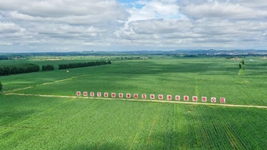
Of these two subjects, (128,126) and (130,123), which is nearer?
(128,126)

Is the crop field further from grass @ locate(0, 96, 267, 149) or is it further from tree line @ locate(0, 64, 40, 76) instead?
tree line @ locate(0, 64, 40, 76)

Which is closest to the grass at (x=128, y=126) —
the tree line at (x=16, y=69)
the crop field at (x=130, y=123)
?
the crop field at (x=130, y=123)

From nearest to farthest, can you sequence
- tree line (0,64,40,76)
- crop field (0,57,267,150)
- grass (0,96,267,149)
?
1. grass (0,96,267,149)
2. crop field (0,57,267,150)
3. tree line (0,64,40,76)

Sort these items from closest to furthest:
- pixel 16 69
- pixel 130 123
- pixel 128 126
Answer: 1. pixel 128 126
2. pixel 130 123
3. pixel 16 69

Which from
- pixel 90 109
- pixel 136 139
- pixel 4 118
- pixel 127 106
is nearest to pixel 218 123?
pixel 136 139

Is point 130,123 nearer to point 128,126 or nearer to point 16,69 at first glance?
point 128,126

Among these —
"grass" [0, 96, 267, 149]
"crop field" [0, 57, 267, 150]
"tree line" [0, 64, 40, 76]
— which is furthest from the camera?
"tree line" [0, 64, 40, 76]

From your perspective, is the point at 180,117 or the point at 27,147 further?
the point at 180,117

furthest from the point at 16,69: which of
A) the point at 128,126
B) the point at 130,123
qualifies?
the point at 128,126

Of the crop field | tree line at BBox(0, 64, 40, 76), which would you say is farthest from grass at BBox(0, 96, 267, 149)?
tree line at BBox(0, 64, 40, 76)

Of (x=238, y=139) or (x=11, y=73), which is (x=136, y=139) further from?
(x=11, y=73)

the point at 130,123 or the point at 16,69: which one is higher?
the point at 16,69
